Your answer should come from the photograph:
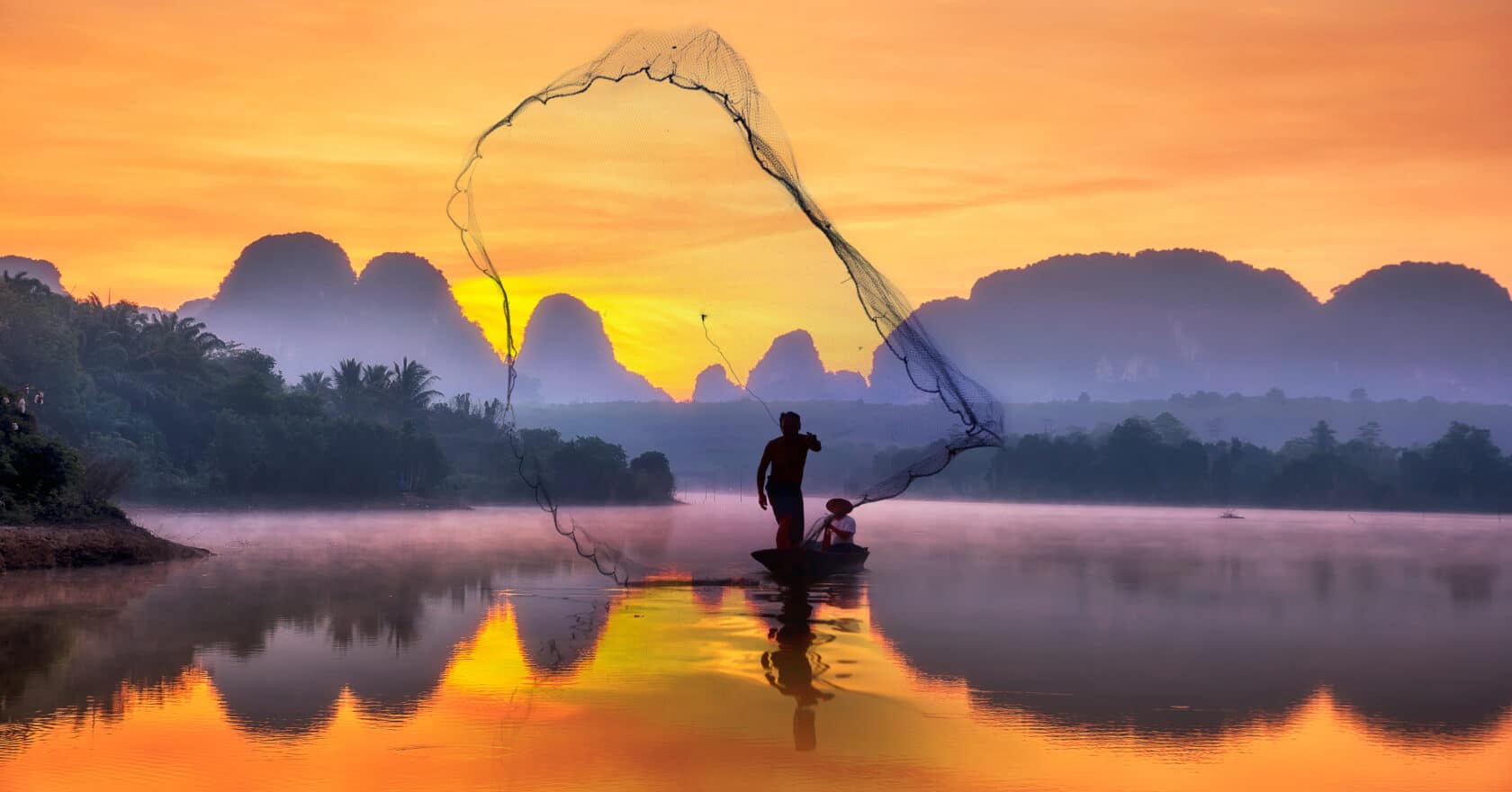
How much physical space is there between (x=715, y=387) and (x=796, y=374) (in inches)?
92.5

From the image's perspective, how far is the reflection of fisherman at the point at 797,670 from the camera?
1208cm

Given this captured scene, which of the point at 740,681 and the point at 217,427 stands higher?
the point at 217,427

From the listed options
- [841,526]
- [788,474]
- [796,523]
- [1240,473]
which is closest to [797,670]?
[788,474]

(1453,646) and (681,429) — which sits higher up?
(681,429)

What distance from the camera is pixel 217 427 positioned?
80000mm

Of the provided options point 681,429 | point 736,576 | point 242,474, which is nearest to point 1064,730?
point 736,576

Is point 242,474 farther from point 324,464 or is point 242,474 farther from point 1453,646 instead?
point 1453,646

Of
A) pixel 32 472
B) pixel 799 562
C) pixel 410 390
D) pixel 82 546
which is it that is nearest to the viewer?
pixel 799 562

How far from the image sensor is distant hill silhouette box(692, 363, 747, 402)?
26872 millimetres

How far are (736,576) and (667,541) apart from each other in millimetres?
16344

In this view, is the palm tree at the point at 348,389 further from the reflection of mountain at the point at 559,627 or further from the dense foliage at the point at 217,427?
the reflection of mountain at the point at 559,627

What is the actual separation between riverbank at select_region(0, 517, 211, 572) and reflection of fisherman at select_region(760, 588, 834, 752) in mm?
14674

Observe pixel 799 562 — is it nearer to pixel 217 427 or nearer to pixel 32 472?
pixel 32 472

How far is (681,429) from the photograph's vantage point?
459 ft
